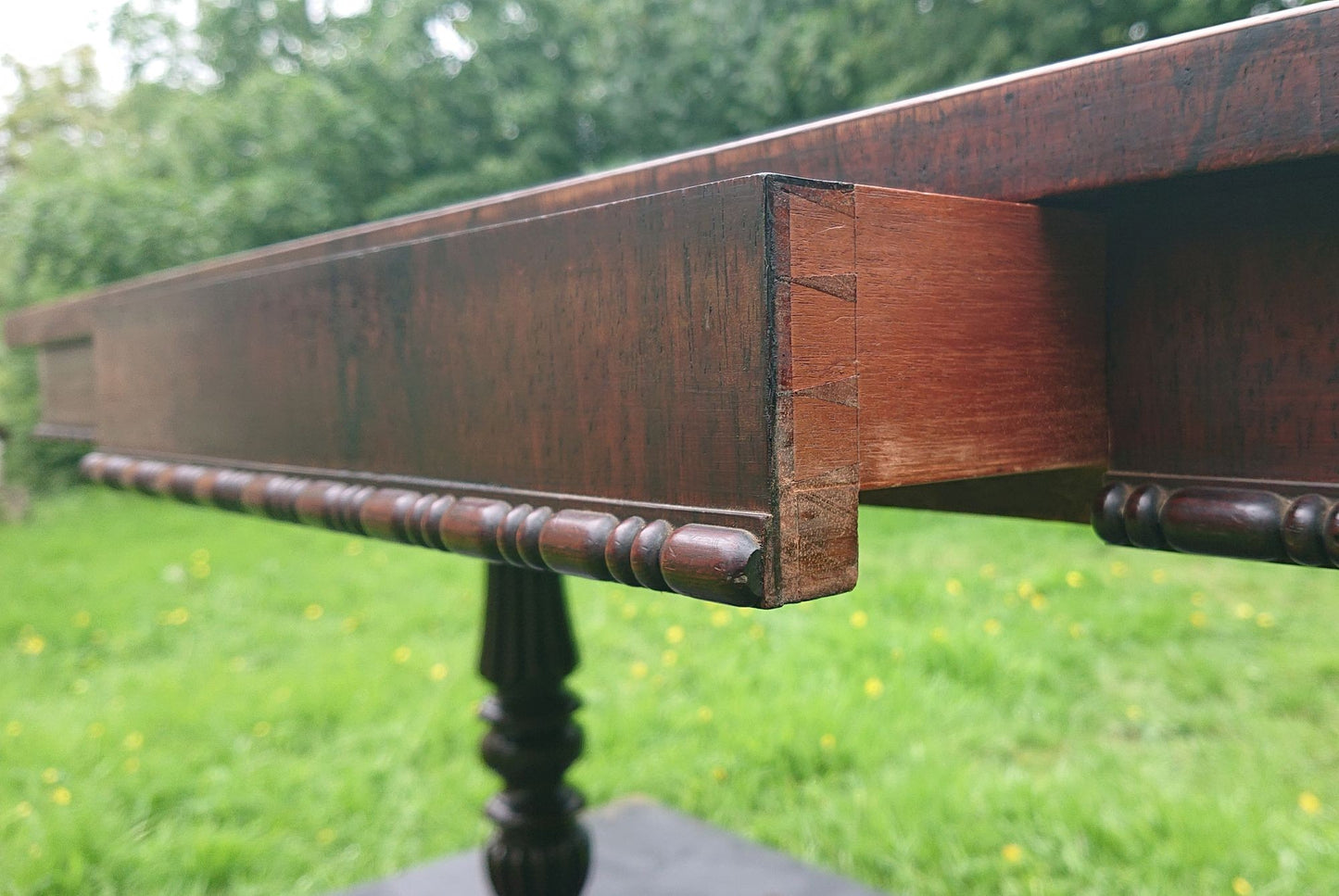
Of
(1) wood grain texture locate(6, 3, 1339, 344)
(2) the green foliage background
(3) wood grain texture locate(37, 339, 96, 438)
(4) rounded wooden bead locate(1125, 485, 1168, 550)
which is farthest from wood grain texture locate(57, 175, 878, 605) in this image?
(2) the green foliage background

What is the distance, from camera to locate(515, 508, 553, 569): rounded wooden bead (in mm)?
645

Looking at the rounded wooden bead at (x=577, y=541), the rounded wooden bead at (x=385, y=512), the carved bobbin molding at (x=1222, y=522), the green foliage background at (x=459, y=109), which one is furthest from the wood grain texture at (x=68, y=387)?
the green foliage background at (x=459, y=109)

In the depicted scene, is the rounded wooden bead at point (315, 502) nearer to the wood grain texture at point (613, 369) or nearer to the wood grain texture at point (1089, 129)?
the wood grain texture at point (613, 369)

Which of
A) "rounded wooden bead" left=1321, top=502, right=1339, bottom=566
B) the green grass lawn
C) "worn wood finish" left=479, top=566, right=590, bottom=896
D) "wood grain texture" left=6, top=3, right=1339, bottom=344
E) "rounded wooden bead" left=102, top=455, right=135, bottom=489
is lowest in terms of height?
the green grass lawn

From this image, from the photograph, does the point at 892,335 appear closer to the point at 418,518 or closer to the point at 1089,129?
the point at 1089,129

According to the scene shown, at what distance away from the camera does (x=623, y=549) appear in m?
0.57

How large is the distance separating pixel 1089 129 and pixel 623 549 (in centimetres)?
32

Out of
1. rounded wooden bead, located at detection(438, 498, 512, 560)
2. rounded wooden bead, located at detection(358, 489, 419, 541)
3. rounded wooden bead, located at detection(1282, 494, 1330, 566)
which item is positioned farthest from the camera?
rounded wooden bead, located at detection(358, 489, 419, 541)

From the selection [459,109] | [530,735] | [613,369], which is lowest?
[530,735]

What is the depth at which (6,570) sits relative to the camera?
14.0 ft

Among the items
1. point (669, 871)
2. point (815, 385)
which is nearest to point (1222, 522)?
point (815, 385)

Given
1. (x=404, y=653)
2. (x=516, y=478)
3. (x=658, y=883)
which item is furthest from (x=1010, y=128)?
(x=404, y=653)

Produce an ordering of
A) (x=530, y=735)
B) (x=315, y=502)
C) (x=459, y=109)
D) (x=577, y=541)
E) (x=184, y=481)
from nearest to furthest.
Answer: (x=577, y=541), (x=315, y=502), (x=184, y=481), (x=530, y=735), (x=459, y=109)

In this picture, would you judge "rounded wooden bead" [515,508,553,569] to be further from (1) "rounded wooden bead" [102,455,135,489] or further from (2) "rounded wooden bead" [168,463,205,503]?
(1) "rounded wooden bead" [102,455,135,489]
